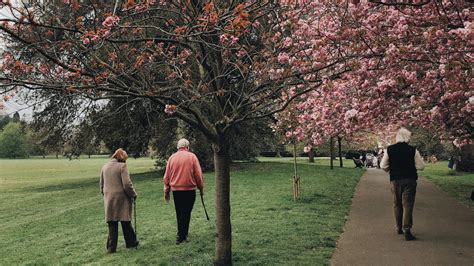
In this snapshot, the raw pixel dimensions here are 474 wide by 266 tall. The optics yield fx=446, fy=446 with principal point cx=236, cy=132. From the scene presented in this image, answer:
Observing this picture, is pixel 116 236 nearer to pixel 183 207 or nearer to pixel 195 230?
pixel 183 207

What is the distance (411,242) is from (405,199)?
77 cm

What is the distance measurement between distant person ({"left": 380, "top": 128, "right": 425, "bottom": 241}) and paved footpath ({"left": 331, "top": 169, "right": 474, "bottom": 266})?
46cm

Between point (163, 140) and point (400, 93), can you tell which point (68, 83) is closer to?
point (400, 93)

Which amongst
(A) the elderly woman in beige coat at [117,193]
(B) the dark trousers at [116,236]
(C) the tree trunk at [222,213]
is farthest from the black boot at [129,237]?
(C) the tree trunk at [222,213]

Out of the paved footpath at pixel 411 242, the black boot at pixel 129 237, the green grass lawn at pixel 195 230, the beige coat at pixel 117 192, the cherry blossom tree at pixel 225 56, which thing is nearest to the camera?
the cherry blossom tree at pixel 225 56

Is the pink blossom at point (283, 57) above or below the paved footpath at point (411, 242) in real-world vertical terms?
above

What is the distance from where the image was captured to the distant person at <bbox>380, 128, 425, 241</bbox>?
816 cm

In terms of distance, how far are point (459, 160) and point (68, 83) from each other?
30418mm

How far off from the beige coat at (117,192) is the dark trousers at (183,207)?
0.84 metres

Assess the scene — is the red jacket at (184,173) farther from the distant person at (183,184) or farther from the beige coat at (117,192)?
the beige coat at (117,192)

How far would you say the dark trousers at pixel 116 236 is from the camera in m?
8.07

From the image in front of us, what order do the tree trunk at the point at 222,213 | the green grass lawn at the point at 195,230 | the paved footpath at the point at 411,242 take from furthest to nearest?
the green grass lawn at the point at 195,230 < the paved footpath at the point at 411,242 < the tree trunk at the point at 222,213

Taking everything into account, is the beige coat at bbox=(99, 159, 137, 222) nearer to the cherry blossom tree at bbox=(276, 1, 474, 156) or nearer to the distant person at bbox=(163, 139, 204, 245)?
the distant person at bbox=(163, 139, 204, 245)

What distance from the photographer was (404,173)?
27.0 ft
